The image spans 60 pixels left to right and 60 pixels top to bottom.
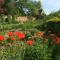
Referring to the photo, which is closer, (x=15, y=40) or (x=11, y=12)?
(x=11, y=12)

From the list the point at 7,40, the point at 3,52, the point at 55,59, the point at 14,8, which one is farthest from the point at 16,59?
the point at 7,40

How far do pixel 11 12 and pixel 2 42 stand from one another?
4.81m

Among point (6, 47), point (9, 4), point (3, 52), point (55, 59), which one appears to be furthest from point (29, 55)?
point (9, 4)

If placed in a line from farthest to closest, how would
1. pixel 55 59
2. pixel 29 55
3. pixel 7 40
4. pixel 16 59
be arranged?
pixel 7 40
pixel 29 55
pixel 16 59
pixel 55 59

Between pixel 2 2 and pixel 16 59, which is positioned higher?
pixel 2 2

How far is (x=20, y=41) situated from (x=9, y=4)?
17.2ft

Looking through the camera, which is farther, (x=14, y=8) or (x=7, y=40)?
(x=7, y=40)

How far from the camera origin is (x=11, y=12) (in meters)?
2.03

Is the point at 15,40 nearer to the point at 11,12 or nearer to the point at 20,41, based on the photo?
the point at 20,41

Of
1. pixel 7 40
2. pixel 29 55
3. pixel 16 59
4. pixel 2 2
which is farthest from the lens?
pixel 7 40

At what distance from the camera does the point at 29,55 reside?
4.47 m

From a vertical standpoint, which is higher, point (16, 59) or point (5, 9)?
point (5, 9)

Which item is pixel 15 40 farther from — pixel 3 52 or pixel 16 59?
pixel 16 59

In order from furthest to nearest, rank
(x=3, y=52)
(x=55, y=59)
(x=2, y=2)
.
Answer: (x=3, y=52) → (x=55, y=59) → (x=2, y=2)
